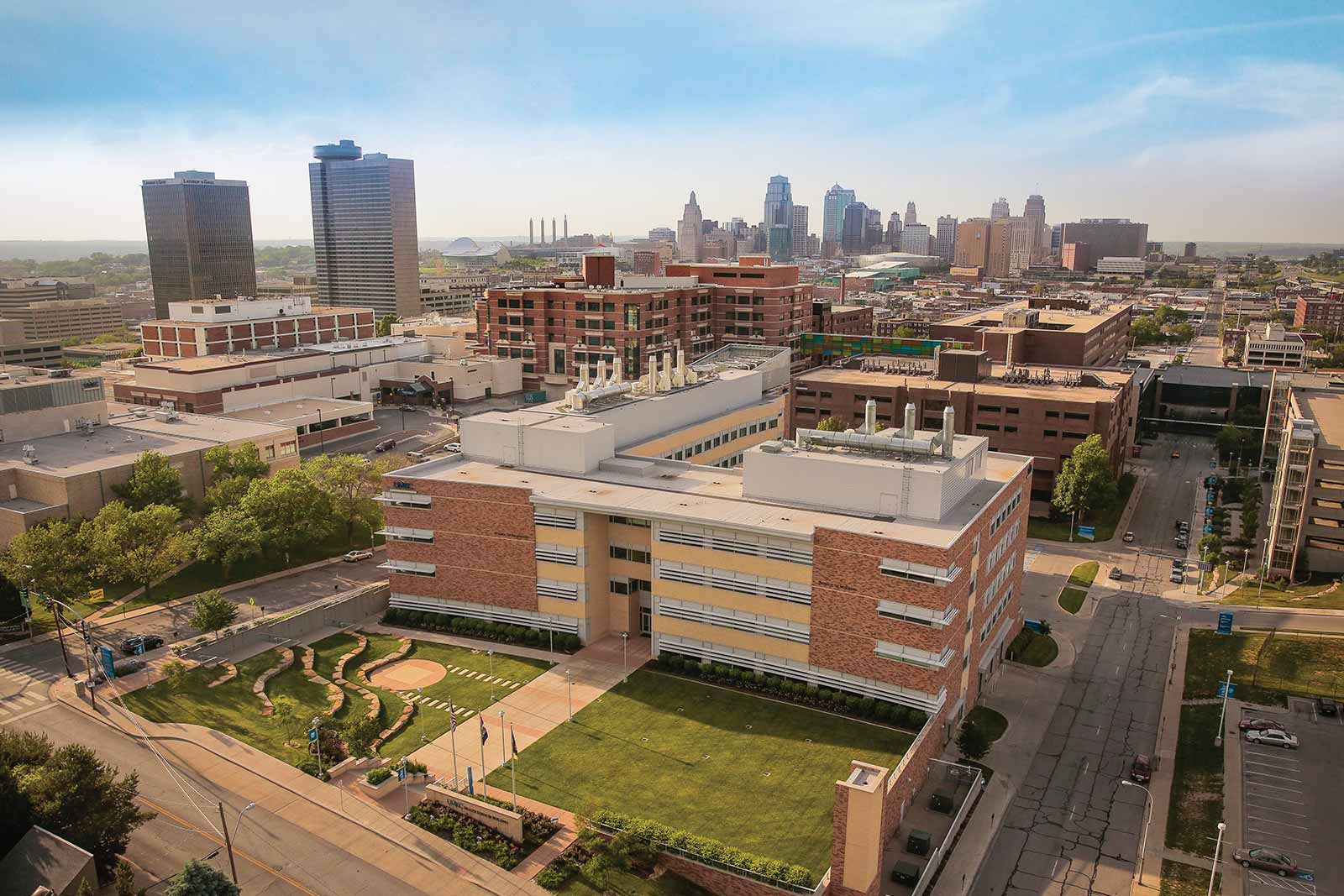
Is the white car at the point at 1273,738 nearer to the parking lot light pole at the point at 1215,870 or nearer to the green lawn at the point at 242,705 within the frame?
the parking lot light pole at the point at 1215,870

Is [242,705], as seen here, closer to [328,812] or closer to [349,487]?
[328,812]

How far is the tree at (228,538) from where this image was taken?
237ft

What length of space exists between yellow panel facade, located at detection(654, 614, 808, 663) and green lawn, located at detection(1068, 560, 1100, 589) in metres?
38.4

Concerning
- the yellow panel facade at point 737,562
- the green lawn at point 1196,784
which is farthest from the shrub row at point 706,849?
the green lawn at point 1196,784

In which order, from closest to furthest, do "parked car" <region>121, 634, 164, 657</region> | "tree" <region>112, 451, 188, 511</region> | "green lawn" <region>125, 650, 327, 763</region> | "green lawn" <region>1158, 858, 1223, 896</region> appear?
"green lawn" <region>1158, 858, 1223, 896</region>, "green lawn" <region>125, 650, 327, 763</region>, "parked car" <region>121, 634, 164, 657</region>, "tree" <region>112, 451, 188, 511</region>

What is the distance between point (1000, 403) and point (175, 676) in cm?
8609

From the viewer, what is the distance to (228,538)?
7244cm

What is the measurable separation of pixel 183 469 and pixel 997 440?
86198mm

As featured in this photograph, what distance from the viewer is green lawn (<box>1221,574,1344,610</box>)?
73.5m

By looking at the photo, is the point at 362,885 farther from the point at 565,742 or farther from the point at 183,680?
the point at 183,680

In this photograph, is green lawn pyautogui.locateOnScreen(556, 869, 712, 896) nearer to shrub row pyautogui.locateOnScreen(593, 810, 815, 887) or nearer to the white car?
shrub row pyautogui.locateOnScreen(593, 810, 815, 887)

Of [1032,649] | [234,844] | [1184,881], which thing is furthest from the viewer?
[1032,649]

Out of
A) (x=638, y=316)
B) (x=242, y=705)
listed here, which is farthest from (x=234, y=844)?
(x=638, y=316)

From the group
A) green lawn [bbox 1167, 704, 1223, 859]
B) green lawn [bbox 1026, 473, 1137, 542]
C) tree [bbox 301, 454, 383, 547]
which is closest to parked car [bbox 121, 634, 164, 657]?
tree [bbox 301, 454, 383, 547]
